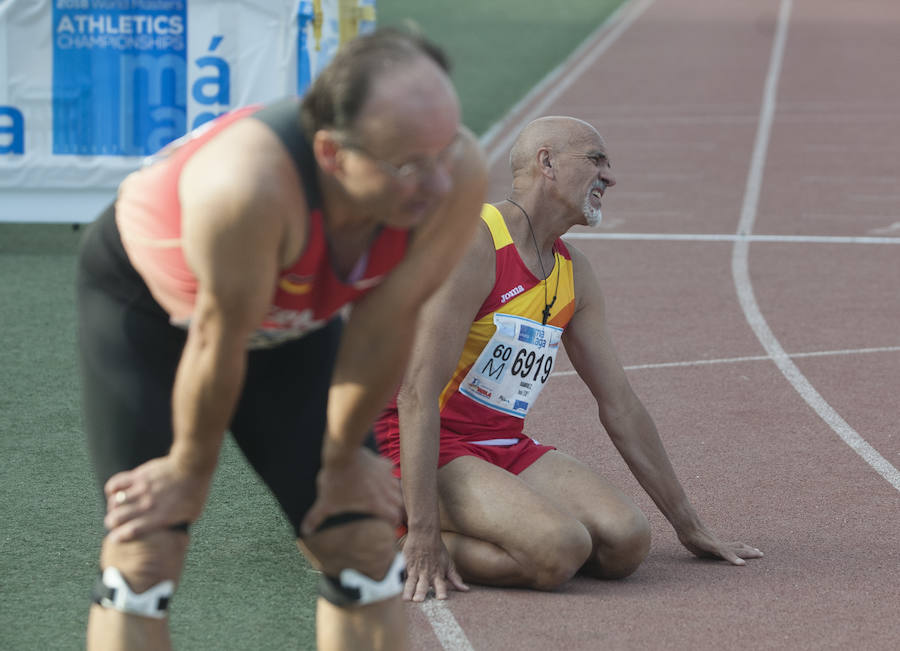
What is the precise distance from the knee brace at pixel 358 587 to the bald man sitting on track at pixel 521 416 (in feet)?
3.91

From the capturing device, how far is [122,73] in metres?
9.59

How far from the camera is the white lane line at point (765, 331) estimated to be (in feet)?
19.5

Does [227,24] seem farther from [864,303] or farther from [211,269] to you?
[211,269]

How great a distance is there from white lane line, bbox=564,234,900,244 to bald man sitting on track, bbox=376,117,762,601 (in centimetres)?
664

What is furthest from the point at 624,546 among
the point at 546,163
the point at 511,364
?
the point at 546,163

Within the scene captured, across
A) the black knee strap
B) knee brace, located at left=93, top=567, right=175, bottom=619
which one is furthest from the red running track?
knee brace, located at left=93, top=567, right=175, bottom=619


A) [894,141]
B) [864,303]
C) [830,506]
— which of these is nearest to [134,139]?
[864,303]

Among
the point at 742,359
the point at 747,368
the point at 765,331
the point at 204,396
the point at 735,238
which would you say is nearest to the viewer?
the point at 204,396

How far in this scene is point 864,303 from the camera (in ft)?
29.3

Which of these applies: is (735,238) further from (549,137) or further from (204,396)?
(204,396)

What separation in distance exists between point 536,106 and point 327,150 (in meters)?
16.3

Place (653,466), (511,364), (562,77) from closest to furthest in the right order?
(511,364)
(653,466)
(562,77)

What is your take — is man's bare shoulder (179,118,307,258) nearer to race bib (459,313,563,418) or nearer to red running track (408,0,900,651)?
red running track (408,0,900,651)

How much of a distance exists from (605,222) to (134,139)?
13.9 ft
